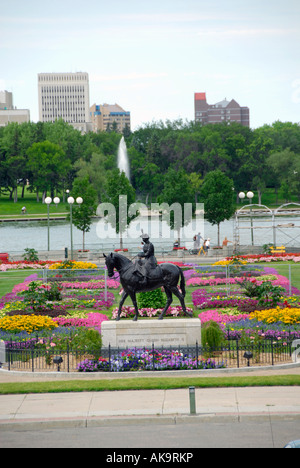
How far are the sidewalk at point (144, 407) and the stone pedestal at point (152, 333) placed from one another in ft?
13.6

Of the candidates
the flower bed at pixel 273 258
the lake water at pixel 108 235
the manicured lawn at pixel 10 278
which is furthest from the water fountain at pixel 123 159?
the manicured lawn at pixel 10 278

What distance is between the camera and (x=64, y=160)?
447 feet

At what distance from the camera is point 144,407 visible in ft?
54.8

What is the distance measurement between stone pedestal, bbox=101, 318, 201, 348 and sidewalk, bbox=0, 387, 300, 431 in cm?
415

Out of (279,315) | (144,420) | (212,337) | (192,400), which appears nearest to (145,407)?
(144,420)

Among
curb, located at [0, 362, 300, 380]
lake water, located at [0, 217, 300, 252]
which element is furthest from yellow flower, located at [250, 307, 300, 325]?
lake water, located at [0, 217, 300, 252]

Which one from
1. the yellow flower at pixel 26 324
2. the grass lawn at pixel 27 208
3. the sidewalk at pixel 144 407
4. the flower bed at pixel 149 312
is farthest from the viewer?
the grass lawn at pixel 27 208

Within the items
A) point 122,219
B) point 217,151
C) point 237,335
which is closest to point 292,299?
point 237,335

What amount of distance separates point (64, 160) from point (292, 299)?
110 metres

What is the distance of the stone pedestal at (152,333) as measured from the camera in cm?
2220

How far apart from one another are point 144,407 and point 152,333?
564 centimetres

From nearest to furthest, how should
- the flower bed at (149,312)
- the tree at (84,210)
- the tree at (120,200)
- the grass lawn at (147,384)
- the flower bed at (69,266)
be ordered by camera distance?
the grass lawn at (147,384) < the flower bed at (149,312) < the flower bed at (69,266) < the tree at (84,210) < the tree at (120,200)

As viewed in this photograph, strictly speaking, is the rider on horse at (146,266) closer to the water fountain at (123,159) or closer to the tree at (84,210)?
the tree at (84,210)
